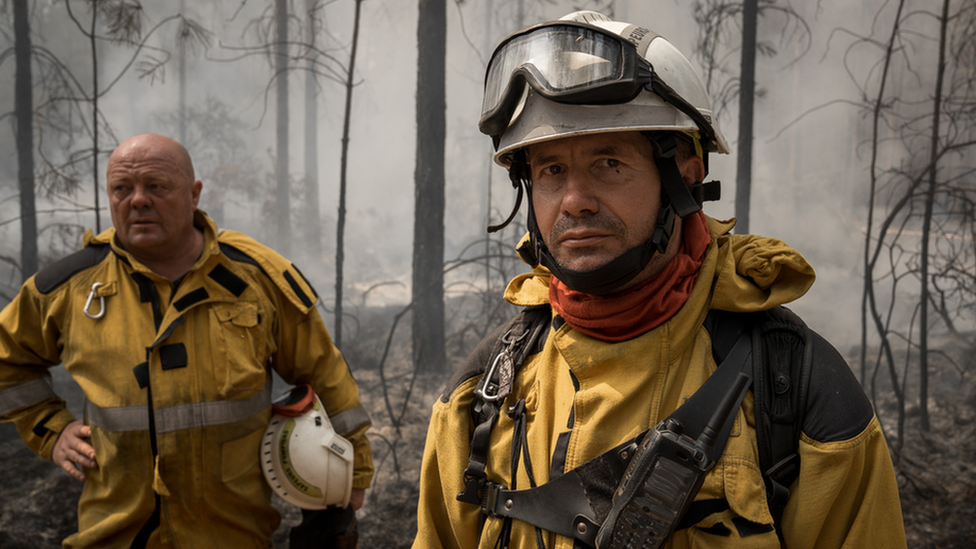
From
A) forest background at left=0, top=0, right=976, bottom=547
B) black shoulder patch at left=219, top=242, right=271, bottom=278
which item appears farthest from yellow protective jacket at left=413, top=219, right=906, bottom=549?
forest background at left=0, top=0, right=976, bottom=547

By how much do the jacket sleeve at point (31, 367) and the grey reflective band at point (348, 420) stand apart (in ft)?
3.84

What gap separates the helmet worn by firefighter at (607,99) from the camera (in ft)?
4.22

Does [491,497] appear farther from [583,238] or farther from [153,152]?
[153,152]

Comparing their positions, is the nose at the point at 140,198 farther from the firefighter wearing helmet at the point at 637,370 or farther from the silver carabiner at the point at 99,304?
the firefighter wearing helmet at the point at 637,370

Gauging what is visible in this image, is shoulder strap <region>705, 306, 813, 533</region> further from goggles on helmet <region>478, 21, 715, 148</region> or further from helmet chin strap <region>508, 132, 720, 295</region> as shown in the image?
goggles on helmet <region>478, 21, 715, 148</region>

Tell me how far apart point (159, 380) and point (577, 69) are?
6.49 feet

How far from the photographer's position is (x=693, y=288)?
4.29 feet

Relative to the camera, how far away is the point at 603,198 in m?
1.30

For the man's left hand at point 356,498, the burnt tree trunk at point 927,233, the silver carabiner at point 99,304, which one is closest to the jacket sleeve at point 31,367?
the silver carabiner at point 99,304

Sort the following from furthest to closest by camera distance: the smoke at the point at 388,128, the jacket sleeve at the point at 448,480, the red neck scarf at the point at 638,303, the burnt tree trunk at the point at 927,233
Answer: the smoke at the point at 388,128 → the burnt tree trunk at the point at 927,233 → the jacket sleeve at the point at 448,480 → the red neck scarf at the point at 638,303

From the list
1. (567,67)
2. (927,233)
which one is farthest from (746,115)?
(567,67)

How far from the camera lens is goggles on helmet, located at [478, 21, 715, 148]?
1.28 m

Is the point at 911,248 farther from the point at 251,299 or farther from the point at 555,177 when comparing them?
the point at 251,299

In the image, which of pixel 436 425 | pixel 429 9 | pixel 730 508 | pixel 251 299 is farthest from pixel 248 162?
pixel 730 508
